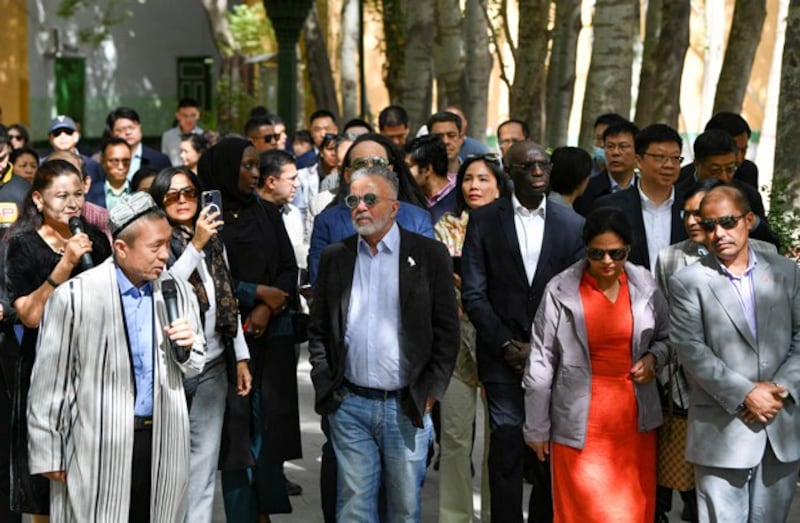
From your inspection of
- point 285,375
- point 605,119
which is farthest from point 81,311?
point 605,119

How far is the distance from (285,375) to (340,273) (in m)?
1.64

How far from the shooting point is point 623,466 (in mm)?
8289

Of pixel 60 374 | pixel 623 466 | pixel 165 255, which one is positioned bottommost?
pixel 623 466

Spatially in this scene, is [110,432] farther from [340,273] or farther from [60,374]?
[340,273]

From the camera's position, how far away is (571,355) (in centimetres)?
816

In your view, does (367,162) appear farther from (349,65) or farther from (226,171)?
(349,65)

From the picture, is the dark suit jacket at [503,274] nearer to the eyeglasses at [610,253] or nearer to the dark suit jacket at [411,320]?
the dark suit jacket at [411,320]

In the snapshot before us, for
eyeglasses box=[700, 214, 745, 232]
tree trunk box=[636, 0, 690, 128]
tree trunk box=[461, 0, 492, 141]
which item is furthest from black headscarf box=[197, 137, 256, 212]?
tree trunk box=[461, 0, 492, 141]

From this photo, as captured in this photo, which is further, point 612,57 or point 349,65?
point 349,65

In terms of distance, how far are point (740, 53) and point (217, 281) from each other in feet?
39.7

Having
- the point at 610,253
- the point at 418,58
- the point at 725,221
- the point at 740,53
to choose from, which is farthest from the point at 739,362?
the point at 418,58

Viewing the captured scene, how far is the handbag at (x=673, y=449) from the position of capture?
8.39m

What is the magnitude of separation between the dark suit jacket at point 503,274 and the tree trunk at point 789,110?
12.4 ft

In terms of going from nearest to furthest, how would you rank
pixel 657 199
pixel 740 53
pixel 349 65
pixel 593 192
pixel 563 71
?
pixel 657 199 → pixel 593 192 → pixel 740 53 → pixel 563 71 → pixel 349 65
